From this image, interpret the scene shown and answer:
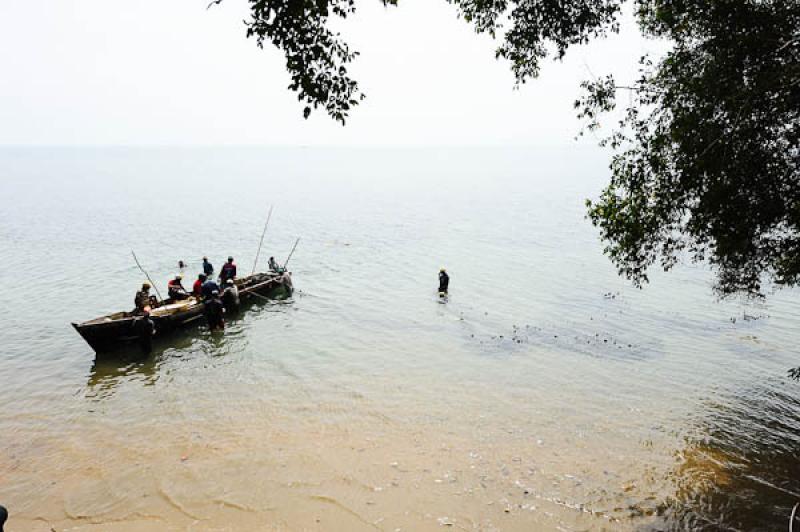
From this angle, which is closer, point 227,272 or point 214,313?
point 214,313

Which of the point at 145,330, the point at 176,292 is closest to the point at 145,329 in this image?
the point at 145,330

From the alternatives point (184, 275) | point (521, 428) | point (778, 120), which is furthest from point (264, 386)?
point (184, 275)

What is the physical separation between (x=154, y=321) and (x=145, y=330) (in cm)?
110

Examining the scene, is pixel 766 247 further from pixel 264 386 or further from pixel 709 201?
pixel 264 386

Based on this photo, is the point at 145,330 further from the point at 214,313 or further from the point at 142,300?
the point at 214,313

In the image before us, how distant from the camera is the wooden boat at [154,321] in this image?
1891 cm

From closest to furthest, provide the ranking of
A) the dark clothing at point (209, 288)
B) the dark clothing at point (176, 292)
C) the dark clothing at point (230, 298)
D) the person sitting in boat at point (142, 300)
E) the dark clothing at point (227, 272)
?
the person sitting in boat at point (142, 300), the dark clothing at point (209, 288), the dark clothing at point (176, 292), the dark clothing at point (230, 298), the dark clothing at point (227, 272)

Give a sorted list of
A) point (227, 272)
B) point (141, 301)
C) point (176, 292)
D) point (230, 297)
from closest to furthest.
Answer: point (141, 301)
point (176, 292)
point (230, 297)
point (227, 272)

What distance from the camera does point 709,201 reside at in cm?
953

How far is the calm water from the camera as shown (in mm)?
10406

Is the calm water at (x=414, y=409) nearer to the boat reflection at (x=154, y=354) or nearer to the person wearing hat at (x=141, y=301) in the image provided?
the boat reflection at (x=154, y=354)

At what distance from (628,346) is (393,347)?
9585 millimetres

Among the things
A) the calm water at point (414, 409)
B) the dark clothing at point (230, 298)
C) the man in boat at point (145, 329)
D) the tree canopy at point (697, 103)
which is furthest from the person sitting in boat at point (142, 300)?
the tree canopy at point (697, 103)

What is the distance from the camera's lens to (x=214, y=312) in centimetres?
2239
